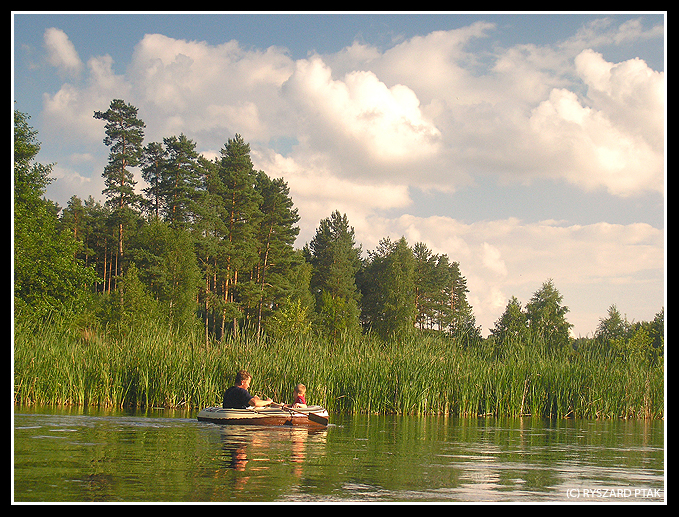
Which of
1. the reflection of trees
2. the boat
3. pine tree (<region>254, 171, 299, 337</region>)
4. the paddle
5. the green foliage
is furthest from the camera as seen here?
pine tree (<region>254, 171, 299, 337</region>)

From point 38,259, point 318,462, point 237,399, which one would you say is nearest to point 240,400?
point 237,399

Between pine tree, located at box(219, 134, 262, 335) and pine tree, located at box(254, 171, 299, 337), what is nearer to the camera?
pine tree, located at box(219, 134, 262, 335)

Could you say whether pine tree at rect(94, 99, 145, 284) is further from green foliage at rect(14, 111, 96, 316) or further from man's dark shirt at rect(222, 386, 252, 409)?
man's dark shirt at rect(222, 386, 252, 409)

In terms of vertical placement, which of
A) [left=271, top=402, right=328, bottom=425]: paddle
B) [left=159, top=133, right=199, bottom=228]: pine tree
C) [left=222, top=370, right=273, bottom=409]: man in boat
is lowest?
[left=271, top=402, right=328, bottom=425]: paddle

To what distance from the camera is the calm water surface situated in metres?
8.03

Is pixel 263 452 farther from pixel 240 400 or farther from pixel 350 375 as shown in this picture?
pixel 350 375

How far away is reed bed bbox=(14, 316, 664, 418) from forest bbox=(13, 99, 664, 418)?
52 millimetres

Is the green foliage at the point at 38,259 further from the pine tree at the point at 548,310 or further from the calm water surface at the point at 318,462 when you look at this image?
the pine tree at the point at 548,310

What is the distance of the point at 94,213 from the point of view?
7738cm


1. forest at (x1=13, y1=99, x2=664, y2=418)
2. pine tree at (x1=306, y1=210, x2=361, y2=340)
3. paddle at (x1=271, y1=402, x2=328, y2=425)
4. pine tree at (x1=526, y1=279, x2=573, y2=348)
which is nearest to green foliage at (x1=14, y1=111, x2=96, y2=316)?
forest at (x1=13, y1=99, x2=664, y2=418)

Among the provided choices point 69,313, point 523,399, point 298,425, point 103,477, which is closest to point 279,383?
point 298,425

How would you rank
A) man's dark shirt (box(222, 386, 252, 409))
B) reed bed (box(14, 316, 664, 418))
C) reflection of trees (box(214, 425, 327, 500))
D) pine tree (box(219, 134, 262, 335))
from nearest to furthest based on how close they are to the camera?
1. reflection of trees (box(214, 425, 327, 500))
2. man's dark shirt (box(222, 386, 252, 409))
3. reed bed (box(14, 316, 664, 418))
4. pine tree (box(219, 134, 262, 335))

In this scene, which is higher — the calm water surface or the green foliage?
the green foliage
